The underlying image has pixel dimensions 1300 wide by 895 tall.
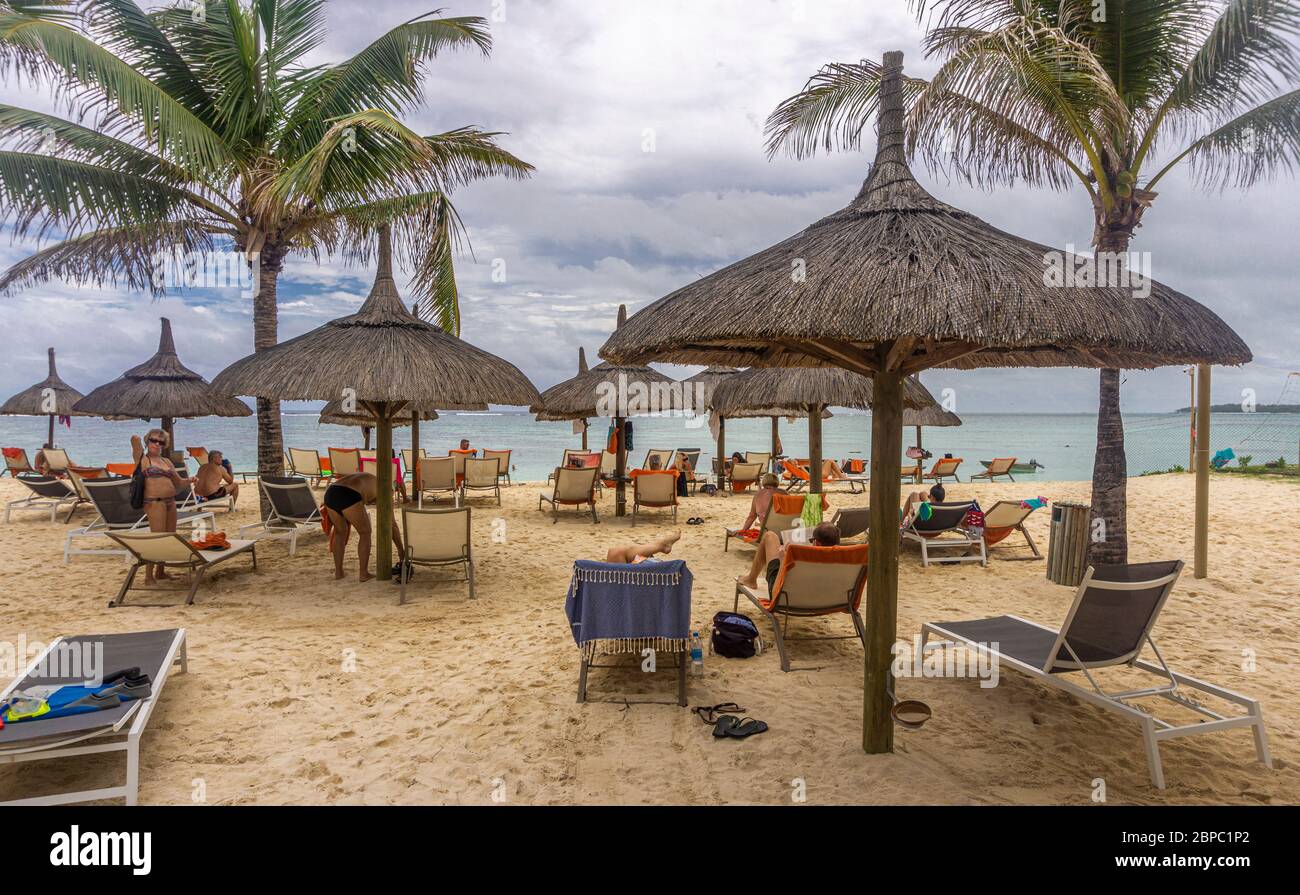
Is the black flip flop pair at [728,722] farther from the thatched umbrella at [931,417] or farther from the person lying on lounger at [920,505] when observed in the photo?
the thatched umbrella at [931,417]

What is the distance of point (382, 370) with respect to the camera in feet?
19.4

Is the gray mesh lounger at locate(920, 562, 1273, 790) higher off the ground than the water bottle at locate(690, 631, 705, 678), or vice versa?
the gray mesh lounger at locate(920, 562, 1273, 790)

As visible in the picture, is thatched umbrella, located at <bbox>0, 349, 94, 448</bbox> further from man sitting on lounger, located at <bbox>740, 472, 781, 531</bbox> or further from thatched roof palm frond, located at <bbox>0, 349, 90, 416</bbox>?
man sitting on lounger, located at <bbox>740, 472, 781, 531</bbox>

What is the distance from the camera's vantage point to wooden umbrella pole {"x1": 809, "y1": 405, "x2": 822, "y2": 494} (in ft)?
29.4

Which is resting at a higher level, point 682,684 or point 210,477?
point 210,477

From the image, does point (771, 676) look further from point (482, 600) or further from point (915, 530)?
point (915, 530)

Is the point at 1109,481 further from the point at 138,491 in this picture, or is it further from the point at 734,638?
the point at 138,491

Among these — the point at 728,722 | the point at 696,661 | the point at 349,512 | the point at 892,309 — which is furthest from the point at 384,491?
the point at 892,309

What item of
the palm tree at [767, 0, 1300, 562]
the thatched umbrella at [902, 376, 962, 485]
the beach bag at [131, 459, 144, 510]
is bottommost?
the beach bag at [131, 459, 144, 510]

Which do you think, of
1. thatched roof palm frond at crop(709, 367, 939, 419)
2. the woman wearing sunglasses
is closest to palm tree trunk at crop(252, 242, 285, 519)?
the woman wearing sunglasses

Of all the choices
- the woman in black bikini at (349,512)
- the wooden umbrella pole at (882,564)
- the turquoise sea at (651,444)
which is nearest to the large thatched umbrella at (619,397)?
the woman in black bikini at (349,512)

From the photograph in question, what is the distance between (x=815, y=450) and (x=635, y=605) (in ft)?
18.7

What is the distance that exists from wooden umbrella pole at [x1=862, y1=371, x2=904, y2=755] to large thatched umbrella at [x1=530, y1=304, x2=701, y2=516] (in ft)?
24.6

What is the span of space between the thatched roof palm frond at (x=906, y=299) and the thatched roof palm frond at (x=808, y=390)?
17.3 feet
